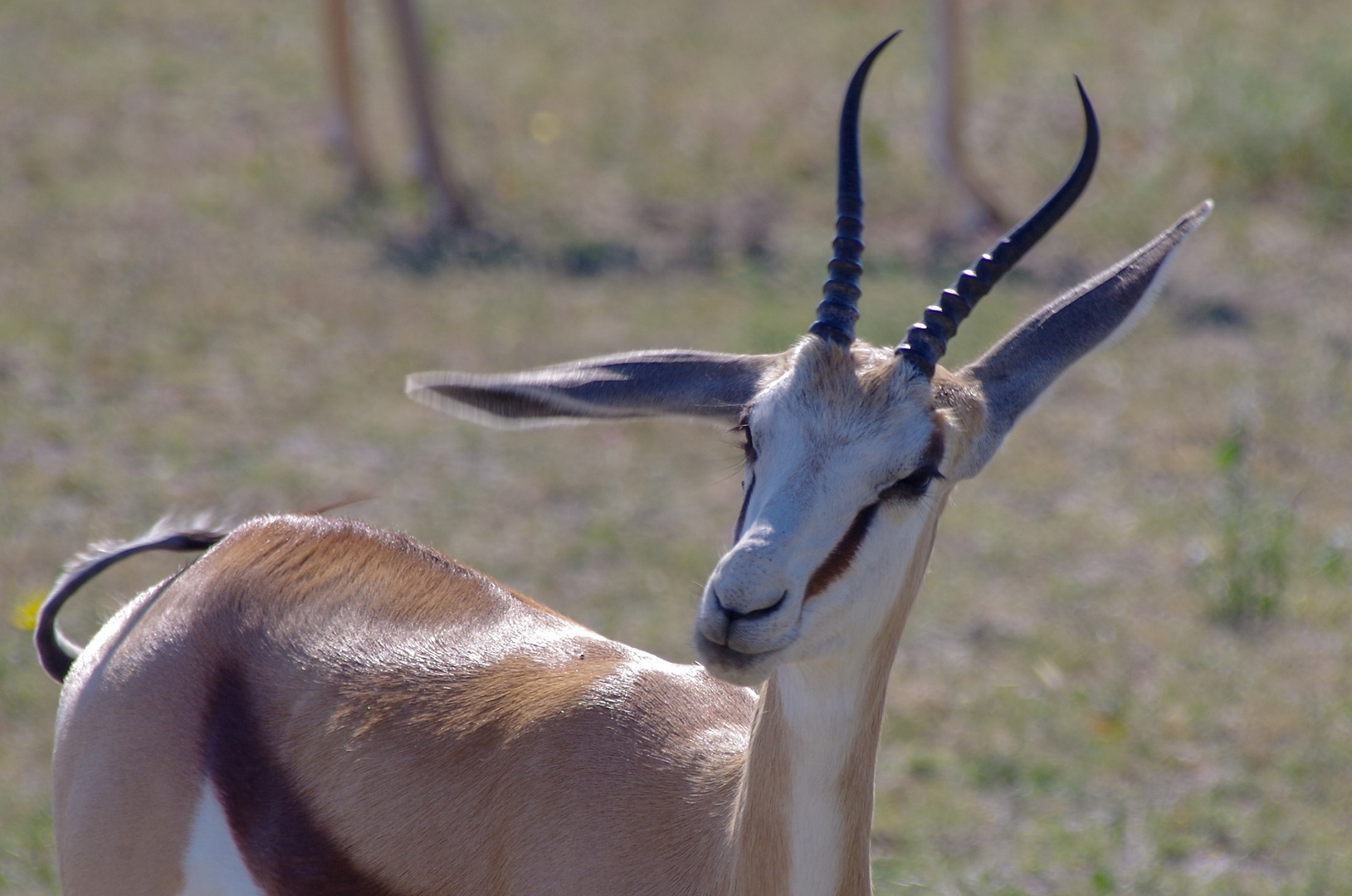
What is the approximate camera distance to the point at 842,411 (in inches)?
89.7

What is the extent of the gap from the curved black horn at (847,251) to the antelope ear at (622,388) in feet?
0.47

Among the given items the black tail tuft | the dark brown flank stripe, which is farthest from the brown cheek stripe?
the black tail tuft

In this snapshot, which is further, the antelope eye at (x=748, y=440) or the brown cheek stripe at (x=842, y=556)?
the antelope eye at (x=748, y=440)

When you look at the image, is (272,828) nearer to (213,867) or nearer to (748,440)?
(213,867)

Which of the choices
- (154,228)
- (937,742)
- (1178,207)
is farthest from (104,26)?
(937,742)

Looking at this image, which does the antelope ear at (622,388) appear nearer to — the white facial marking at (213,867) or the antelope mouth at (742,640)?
the antelope mouth at (742,640)

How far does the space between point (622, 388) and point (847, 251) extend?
456 millimetres

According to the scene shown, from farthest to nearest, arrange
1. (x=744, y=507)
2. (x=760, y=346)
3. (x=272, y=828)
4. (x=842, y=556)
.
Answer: (x=760, y=346) < (x=272, y=828) < (x=744, y=507) < (x=842, y=556)

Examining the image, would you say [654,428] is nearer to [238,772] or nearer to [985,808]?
[985,808]

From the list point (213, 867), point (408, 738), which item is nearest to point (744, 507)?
point (408, 738)

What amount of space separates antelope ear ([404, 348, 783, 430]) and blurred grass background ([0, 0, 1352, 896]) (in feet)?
3.42

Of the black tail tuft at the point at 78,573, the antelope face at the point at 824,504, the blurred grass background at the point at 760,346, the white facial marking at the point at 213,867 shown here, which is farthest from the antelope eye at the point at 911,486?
the blurred grass background at the point at 760,346

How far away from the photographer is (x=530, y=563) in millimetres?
5156

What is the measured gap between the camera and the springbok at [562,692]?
7.60 feet
